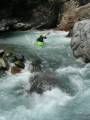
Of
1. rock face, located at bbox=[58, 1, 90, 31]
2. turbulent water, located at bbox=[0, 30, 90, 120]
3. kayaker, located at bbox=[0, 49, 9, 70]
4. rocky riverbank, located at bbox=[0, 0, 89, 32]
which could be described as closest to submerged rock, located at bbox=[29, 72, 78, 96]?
turbulent water, located at bbox=[0, 30, 90, 120]

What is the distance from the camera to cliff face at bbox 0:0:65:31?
18.4 meters

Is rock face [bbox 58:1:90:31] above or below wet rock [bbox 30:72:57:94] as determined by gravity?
below

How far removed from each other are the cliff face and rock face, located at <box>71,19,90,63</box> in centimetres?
460

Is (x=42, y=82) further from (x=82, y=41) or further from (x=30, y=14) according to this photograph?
(x=30, y=14)

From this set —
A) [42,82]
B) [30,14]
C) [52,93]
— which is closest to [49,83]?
[42,82]

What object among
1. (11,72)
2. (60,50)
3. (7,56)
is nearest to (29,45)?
(60,50)

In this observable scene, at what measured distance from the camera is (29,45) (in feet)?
50.6

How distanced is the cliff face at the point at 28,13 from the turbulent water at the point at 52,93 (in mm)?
4160

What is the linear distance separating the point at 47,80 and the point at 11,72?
→ 5.86 ft

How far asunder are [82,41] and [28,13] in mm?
6196

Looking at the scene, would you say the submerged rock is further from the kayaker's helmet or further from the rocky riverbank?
the rocky riverbank

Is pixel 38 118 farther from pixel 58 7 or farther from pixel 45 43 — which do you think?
pixel 58 7

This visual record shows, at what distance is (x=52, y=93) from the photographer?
33.8 feet

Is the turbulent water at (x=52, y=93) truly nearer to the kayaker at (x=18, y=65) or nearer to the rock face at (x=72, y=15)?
the kayaker at (x=18, y=65)
